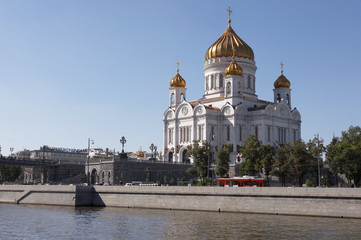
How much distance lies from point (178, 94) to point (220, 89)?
325 inches

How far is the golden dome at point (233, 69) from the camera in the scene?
277 feet

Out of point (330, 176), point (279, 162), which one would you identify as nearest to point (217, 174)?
point (279, 162)

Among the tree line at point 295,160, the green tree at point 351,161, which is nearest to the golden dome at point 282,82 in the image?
the tree line at point 295,160

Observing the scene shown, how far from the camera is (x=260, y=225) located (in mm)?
37281

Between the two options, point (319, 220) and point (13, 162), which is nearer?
A: point (319, 220)

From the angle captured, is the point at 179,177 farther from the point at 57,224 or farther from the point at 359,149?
the point at 57,224

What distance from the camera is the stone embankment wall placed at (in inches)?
1620

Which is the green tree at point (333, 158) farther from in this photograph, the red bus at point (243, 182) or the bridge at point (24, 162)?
the bridge at point (24, 162)

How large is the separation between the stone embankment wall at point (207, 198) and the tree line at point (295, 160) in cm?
813

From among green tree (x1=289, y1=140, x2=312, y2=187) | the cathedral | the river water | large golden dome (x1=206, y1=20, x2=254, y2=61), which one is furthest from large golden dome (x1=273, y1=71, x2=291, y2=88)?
the river water

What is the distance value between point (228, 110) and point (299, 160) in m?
A: 26.3

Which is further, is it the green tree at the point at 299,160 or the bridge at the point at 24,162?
the bridge at the point at 24,162

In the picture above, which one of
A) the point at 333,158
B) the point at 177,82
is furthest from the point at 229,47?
the point at 333,158

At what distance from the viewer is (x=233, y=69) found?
8456 cm
